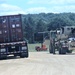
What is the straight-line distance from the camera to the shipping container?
120 feet

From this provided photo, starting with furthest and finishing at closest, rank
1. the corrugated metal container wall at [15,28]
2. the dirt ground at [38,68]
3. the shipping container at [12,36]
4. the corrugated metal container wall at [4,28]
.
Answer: the corrugated metal container wall at [15,28], the corrugated metal container wall at [4,28], the shipping container at [12,36], the dirt ground at [38,68]

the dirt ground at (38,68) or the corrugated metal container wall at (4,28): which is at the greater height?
the corrugated metal container wall at (4,28)

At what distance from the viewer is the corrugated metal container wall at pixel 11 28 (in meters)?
37.4

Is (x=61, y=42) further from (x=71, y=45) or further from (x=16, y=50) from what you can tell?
(x=16, y=50)

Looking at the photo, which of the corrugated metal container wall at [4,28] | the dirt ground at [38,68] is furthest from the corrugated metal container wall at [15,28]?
the dirt ground at [38,68]

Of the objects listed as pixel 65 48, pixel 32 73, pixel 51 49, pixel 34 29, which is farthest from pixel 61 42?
pixel 34 29

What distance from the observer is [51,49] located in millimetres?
55250

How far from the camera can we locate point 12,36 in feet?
124

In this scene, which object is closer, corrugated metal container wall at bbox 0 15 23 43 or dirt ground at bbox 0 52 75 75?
dirt ground at bbox 0 52 75 75

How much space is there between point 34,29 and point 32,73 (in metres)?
158

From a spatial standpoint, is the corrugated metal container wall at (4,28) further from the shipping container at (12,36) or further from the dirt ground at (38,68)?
the dirt ground at (38,68)

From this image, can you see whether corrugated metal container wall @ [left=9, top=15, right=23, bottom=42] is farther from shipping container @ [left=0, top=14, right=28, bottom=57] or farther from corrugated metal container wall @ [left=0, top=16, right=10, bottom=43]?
corrugated metal container wall @ [left=0, top=16, right=10, bottom=43]

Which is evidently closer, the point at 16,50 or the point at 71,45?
the point at 16,50

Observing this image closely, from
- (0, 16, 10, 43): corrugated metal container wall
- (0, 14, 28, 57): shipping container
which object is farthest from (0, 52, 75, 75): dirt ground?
(0, 16, 10, 43): corrugated metal container wall
